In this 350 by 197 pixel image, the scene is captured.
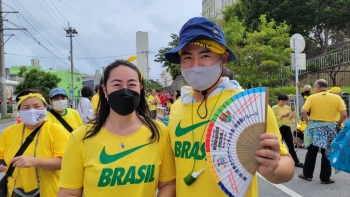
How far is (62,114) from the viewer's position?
167 inches

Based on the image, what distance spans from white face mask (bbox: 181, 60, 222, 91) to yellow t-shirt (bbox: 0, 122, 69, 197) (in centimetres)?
152

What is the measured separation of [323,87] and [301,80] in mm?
14320

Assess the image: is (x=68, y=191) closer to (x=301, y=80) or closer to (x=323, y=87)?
(x=323, y=87)

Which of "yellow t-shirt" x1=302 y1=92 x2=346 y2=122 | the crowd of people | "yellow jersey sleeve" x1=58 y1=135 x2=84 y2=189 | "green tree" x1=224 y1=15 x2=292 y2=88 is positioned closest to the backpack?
the crowd of people

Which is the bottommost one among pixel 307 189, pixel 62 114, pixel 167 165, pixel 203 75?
pixel 307 189

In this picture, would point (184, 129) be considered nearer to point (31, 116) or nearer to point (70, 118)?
point (31, 116)

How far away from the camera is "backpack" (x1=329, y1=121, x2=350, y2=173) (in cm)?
261

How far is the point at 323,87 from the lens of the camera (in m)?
6.10

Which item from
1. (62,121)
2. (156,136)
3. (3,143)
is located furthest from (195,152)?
(62,121)

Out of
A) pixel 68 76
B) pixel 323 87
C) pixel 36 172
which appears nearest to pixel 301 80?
pixel 323 87

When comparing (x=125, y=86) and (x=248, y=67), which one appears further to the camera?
(x=248, y=67)

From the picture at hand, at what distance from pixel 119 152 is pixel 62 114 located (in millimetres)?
2692

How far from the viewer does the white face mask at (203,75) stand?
5.98ft

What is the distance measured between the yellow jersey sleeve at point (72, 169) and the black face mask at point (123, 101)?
0.31 meters
